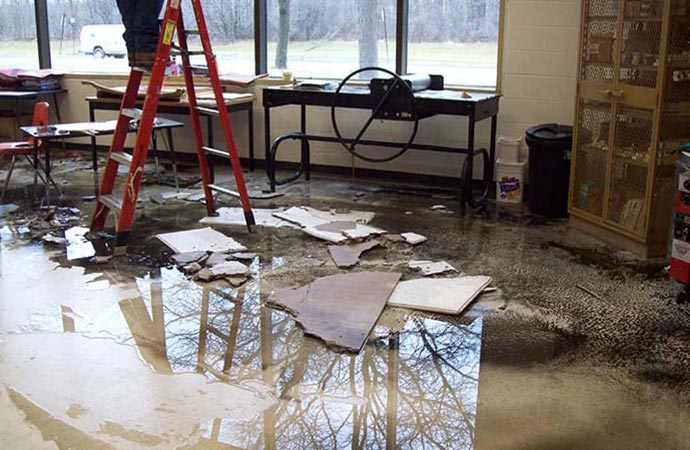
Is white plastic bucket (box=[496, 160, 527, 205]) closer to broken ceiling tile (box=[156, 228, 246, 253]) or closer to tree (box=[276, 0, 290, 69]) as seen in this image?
broken ceiling tile (box=[156, 228, 246, 253])

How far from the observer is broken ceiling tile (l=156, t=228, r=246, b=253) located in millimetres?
4727

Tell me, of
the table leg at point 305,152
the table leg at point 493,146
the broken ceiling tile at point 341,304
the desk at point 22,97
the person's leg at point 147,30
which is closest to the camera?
the broken ceiling tile at point 341,304

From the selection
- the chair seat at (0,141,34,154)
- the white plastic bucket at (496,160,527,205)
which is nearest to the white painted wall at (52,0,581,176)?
the white plastic bucket at (496,160,527,205)

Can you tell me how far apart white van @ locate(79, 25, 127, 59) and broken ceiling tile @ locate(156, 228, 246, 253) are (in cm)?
371

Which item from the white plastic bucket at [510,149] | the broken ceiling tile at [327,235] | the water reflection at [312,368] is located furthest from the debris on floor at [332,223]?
the white plastic bucket at [510,149]

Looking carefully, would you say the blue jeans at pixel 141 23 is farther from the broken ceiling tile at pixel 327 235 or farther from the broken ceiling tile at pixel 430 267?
the broken ceiling tile at pixel 430 267

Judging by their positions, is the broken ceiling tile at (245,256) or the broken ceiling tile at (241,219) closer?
the broken ceiling tile at (245,256)

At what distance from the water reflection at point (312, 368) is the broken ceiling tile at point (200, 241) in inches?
23.3

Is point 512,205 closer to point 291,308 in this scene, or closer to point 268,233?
point 268,233

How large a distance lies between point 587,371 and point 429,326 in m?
0.77

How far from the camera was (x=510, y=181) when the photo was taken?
592 cm

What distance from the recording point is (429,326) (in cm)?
366

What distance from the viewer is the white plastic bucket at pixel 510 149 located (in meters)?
5.96

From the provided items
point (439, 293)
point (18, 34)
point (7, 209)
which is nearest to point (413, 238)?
point (439, 293)
